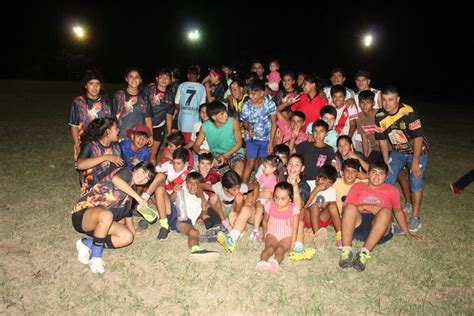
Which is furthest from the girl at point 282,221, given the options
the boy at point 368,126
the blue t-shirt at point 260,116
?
the boy at point 368,126

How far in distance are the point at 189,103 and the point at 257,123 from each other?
1.83m

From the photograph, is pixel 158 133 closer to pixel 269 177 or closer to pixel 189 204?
pixel 189 204

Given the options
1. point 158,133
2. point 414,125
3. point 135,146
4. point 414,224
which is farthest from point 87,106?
point 414,224

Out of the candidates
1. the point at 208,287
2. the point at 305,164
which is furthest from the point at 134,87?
the point at 208,287

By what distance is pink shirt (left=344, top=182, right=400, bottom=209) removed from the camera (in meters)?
5.07

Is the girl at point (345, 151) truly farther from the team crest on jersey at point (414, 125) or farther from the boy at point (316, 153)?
the team crest on jersey at point (414, 125)

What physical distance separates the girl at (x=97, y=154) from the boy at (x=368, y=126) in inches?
158

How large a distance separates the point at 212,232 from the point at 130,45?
47.7 meters

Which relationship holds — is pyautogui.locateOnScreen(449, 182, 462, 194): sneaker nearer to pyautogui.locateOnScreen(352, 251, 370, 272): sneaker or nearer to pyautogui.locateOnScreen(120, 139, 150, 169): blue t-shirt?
pyautogui.locateOnScreen(352, 251, 370, 272): sneaker

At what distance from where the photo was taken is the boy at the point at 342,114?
6.72 metres

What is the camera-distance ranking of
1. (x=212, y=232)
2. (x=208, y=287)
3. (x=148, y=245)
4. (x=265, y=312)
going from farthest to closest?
(x=212, y=232) → (x=148, y=245) → (x=208, y=287) → (x=265, y=312)

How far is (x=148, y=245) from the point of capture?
195 inches

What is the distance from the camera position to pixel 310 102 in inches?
280

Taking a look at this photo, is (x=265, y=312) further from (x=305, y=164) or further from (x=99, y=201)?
(x=305, y=164)
